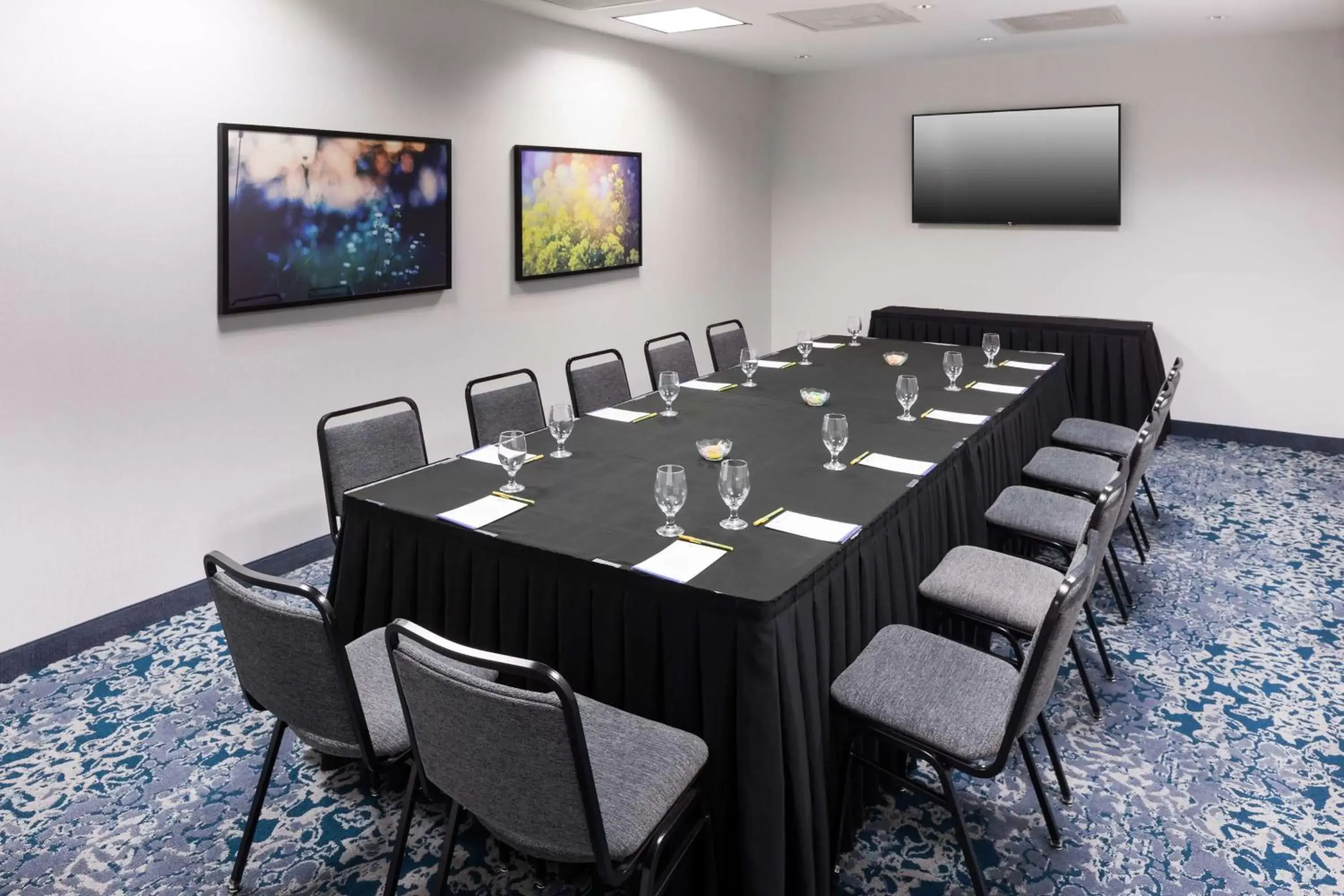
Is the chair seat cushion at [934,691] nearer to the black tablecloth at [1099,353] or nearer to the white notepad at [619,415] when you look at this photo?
the white notepad at [619,415]

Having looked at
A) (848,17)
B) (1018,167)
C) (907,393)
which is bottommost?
(907,393)

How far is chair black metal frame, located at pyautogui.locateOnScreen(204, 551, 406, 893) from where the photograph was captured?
187 cm

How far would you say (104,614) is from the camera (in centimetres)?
367

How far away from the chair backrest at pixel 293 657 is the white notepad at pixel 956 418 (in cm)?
247

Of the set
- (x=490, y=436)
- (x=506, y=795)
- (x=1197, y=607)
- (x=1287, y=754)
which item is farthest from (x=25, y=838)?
(x=1197, y=607)

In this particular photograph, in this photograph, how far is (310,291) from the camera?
429 centimetres

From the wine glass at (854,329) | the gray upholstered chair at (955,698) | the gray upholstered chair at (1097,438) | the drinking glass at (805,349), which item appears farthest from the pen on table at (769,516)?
the wine glass at (854,329)

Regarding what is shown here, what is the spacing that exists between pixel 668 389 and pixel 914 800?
1832mm

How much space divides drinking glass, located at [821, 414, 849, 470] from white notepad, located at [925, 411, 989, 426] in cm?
82

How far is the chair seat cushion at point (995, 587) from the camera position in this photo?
2.66m

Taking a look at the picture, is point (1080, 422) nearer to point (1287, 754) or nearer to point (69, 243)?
point (1287, 754)

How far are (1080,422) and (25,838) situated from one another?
4829 mm

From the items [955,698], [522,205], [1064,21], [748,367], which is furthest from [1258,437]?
[955,698]

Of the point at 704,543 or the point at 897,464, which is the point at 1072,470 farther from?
the point at 704,543
